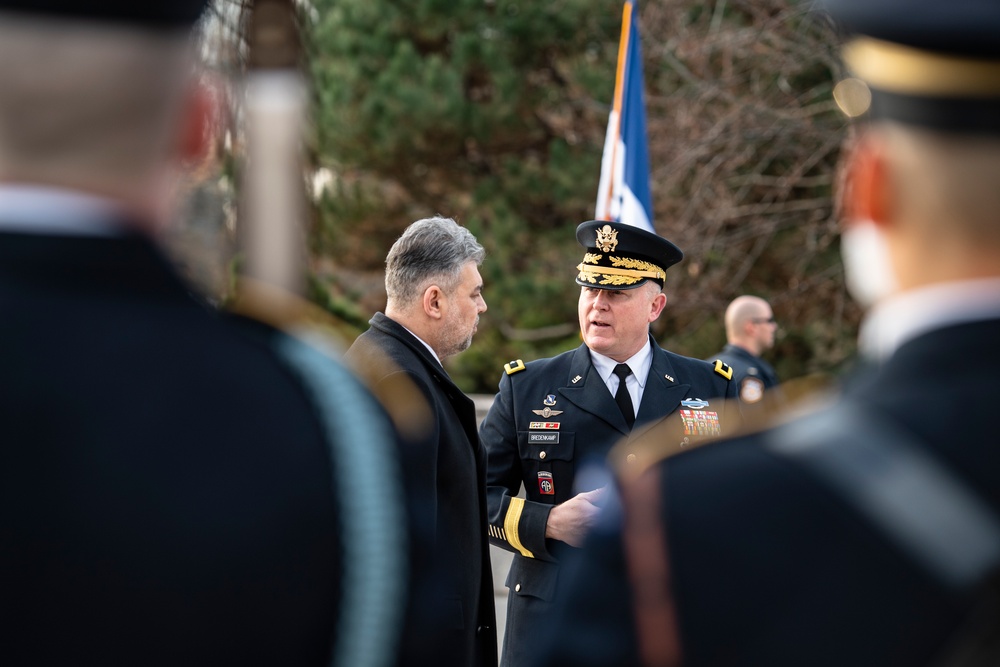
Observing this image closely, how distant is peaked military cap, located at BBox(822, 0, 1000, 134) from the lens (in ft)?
4.09

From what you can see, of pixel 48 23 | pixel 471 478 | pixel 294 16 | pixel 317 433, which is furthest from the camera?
pixel 471 478

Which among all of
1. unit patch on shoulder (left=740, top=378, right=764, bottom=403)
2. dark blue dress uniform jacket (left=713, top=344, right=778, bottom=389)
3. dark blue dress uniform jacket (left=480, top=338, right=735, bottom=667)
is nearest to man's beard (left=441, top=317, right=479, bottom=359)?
dark blue dress uniform jacket (left=480, top=338, right=735, bottom=667)

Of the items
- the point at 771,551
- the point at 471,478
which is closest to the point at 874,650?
the point at 771,551

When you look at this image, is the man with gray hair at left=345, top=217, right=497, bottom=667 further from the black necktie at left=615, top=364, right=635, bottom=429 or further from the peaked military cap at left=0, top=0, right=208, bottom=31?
the peaked military cap at left=0, top=0, right=208, bottom=31

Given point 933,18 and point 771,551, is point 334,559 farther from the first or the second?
point 933,18

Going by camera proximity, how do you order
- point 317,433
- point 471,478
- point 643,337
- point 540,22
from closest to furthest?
point 317,433 < point 471,478 < point 643,337 < point 540,22

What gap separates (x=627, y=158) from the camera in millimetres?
6648

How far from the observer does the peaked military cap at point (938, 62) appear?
1247mm

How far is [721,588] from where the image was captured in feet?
4.00

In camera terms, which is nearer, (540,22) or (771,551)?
(771,551)

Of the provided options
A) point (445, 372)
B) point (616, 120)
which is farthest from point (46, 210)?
point (616, 120)

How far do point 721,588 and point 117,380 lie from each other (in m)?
0.62

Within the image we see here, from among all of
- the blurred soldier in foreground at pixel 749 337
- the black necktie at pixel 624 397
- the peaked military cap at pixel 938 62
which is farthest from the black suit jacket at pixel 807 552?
the blurred soldier in foreground at pixel 749 337

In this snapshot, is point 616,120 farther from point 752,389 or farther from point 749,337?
point 749,337
